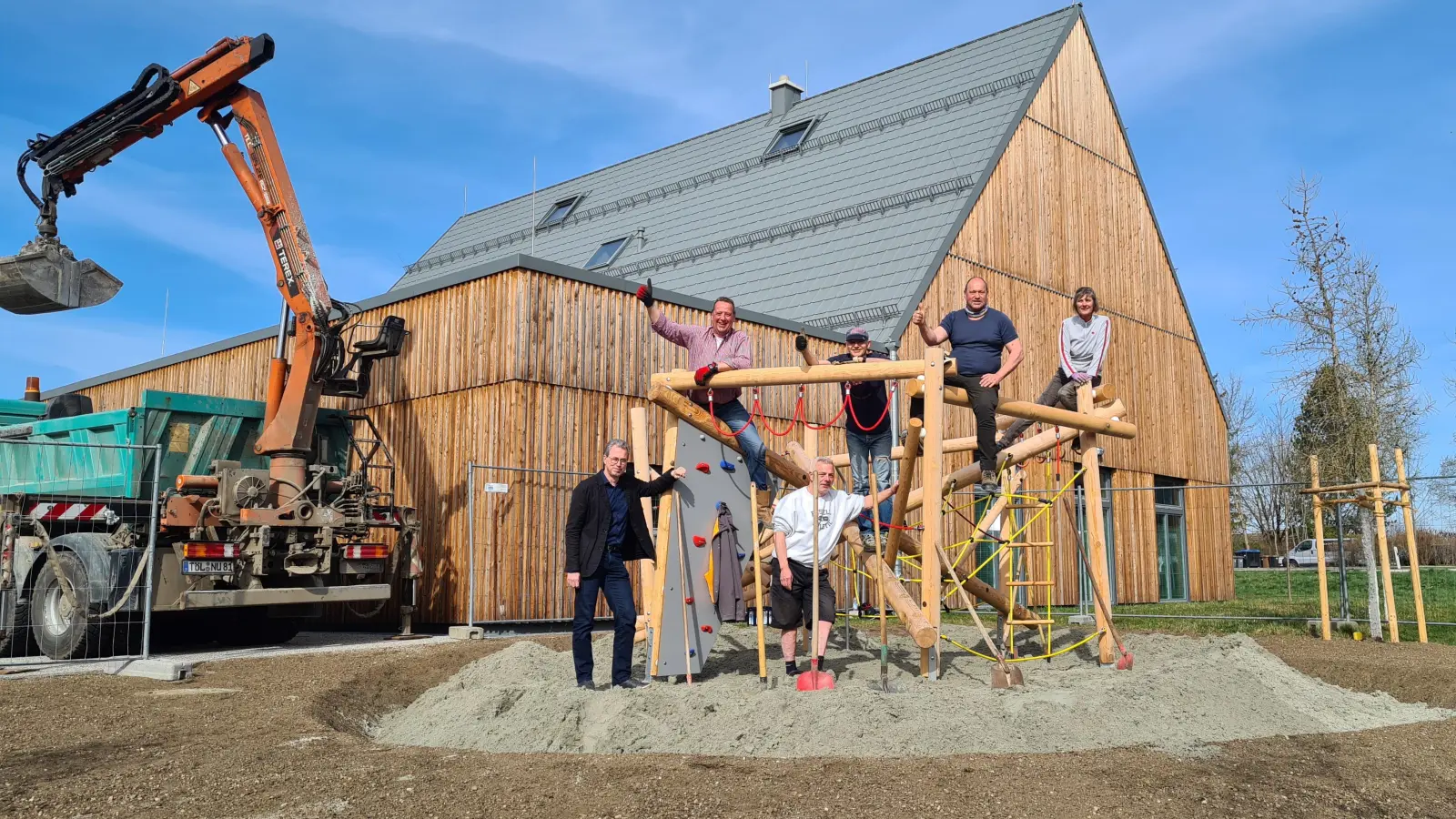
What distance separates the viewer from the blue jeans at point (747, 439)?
29.4ft

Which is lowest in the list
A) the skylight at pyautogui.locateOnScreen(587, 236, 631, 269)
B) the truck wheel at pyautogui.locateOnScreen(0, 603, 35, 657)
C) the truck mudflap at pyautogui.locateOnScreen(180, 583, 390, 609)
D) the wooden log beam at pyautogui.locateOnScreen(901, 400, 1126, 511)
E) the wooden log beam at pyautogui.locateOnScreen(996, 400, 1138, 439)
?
the truck wheel at pyautogui.locateOnScreen(0, 603, 35, 657)

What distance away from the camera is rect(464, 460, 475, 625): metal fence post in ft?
42.5

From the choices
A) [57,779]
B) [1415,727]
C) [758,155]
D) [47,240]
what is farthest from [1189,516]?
[57,779]

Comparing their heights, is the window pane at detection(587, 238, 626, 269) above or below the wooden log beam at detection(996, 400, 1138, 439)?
above

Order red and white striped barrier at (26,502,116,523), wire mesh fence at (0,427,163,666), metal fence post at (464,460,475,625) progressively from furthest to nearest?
metal fence post at (464,460,475,625), red and white striped barrier at (26,502,116,523), wire mesh fence at (0,427,163,666)

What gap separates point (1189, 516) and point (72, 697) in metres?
20.4

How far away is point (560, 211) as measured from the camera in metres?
29.8

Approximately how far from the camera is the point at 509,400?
44.6ft

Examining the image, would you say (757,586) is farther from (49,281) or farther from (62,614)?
(49,281)

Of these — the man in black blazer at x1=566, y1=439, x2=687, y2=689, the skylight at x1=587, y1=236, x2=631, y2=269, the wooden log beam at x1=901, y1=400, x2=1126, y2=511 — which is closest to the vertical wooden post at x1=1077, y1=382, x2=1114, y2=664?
the wooden log beam at x1=901, y1=400, x2=1126, y2=511

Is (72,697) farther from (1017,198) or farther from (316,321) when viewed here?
(1017,198)

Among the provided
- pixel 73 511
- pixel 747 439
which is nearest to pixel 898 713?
pixel 747 439

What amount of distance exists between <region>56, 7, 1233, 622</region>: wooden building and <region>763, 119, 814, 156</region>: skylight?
125 mm

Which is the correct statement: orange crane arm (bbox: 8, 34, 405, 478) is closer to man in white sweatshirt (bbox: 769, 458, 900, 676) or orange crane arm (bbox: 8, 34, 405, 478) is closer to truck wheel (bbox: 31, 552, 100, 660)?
truck wheel (bbox: 31, 552, 100, 660)
